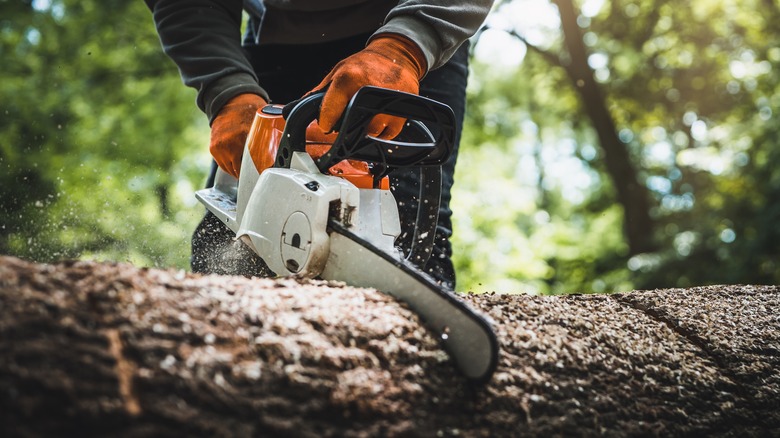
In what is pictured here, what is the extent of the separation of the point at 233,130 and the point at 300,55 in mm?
664

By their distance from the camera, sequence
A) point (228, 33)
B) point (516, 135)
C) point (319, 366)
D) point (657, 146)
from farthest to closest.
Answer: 1. point (657, 146)
2. point (516, 135)
3. point (228, 33)
4. point (319, 366)

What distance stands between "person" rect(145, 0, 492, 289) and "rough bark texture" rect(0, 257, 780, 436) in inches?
31.4

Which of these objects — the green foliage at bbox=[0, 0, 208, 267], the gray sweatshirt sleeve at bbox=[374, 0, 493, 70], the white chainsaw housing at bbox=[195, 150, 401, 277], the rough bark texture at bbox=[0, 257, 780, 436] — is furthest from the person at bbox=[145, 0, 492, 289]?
the green foliage at bbox=[0, 0, 208, 267]

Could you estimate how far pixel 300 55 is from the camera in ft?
8.59

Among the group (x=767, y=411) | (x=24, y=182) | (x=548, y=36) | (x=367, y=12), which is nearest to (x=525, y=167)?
(x=548, y=36)

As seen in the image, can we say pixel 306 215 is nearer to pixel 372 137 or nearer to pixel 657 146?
pixel 372 137

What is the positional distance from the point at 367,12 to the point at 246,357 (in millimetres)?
1851

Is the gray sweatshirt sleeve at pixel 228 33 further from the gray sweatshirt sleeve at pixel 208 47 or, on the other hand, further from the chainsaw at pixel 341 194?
the chainsaw at pixel 341 194

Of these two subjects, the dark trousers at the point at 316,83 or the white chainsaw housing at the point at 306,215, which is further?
the dark trousers at the point at 316,83

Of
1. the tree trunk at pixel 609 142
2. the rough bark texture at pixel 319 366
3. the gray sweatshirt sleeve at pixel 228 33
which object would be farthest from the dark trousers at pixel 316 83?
the tree trunk at pixel 609 142

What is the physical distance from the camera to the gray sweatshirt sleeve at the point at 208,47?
231cm

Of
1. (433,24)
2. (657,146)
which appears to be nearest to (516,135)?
(657,146)

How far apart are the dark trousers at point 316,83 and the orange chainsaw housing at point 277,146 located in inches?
15.7

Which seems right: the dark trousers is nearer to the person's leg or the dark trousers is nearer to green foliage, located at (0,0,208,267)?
the person's leg
